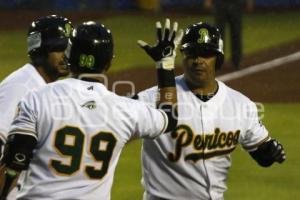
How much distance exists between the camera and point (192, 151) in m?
5.30

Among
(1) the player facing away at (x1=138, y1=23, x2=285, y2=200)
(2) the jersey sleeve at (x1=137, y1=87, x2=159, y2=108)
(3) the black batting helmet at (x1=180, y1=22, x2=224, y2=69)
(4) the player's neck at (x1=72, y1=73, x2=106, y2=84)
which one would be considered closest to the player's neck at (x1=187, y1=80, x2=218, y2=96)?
(1) the player facing away at (x1=138, y1=23, x2=285, y2=200)

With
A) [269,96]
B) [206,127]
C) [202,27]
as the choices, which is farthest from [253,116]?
[269,96]

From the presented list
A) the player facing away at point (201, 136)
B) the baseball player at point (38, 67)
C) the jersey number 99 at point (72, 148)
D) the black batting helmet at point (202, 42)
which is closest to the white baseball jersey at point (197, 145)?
the player facing away at point (201, 136)

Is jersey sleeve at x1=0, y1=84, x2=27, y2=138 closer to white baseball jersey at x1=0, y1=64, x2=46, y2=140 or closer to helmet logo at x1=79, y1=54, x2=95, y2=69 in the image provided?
white baseball jersey at x1=0, y1=64, x2=46, y2=140

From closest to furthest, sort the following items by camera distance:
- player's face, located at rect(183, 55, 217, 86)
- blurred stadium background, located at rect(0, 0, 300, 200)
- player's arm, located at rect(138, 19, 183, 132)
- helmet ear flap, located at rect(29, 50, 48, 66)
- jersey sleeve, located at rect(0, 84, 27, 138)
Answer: player's arm, located at rect(138, 19, 183, 132) < jersey sleeve, located at rect(0, 84, 27, 138) < player's face, located at rect(183, 55, 217, 86) < helmet ear flap, located at rect(29, 50, 48, 66) < blurred stadium background, located at rect(0, 0, 300, 200)

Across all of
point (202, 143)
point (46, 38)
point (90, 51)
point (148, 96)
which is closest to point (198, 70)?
point (148, 96)

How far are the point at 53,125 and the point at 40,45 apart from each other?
4.28 ft

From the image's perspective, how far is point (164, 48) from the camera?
477 cm

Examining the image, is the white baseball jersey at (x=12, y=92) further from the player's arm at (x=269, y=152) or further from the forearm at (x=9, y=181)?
the player's arm at (x=269, y=152)

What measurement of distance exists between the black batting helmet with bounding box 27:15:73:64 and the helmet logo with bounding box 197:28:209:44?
Answer: 2.94ft

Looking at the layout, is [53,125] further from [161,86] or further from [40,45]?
[40,45]

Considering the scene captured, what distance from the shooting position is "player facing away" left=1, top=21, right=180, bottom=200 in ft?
14.2

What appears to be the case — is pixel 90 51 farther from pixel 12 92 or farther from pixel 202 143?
pixel 202 143

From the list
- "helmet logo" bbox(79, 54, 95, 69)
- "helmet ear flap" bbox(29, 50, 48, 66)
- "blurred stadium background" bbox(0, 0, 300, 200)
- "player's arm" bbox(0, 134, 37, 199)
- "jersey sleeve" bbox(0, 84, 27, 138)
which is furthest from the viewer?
"blurred stadium background" bbox(0, 0, 300, 200)
